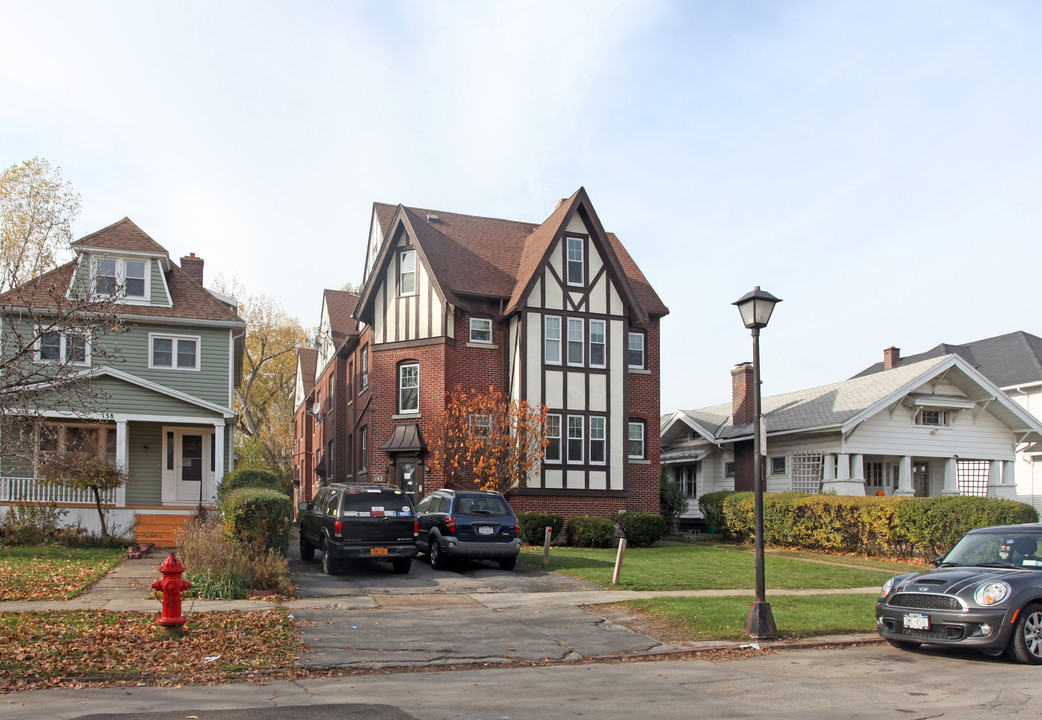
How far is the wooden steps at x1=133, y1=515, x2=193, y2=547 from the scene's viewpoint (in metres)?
23.0

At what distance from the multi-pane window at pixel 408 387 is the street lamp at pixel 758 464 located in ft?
52.5

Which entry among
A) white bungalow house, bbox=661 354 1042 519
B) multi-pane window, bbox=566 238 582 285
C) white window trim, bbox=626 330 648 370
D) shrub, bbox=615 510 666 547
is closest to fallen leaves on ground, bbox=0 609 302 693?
shrub, bbox=615 510 666 547

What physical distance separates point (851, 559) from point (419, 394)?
13.1 metres

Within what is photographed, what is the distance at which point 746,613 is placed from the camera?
13.2 metres

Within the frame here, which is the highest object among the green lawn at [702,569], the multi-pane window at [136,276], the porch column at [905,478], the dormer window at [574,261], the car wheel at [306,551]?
the dormer window at [574,261]

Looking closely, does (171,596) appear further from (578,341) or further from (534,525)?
(578,341)

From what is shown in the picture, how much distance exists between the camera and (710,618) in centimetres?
1273

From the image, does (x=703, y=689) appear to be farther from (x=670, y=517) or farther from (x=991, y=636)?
(x=670, y=517)

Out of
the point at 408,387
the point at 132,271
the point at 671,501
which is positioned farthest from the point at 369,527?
the point at 671,501

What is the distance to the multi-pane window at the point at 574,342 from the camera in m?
27.6

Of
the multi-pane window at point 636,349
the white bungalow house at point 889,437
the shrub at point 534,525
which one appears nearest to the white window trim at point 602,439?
the multi-pane window at point 636,349

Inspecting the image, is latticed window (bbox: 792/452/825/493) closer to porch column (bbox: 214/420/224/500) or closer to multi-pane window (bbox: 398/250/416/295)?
multi-pane window (bbox: 398/250/416/295)

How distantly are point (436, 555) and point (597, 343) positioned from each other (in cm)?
1119

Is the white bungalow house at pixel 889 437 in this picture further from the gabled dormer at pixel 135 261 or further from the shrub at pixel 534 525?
the gabled dormer at pixel 135 261
